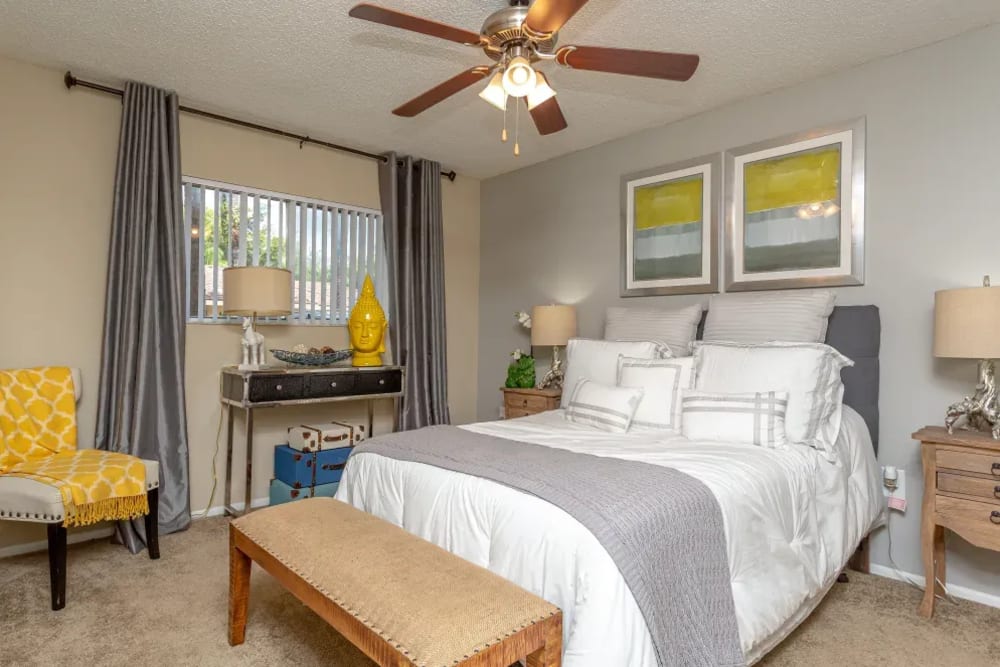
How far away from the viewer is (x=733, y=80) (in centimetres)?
309

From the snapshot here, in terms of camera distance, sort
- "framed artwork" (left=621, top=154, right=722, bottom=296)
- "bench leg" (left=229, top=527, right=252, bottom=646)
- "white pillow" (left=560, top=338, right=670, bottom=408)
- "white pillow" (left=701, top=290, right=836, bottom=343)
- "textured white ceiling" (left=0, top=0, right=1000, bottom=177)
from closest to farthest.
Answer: "bench leg" (left=229, top=527, right=252, bottom=646), "textured white ceiling" (left=0, top=0, right=1000, bottom=177), "white pillow" (left=701, top=290, right=836, bottom=343), "white pillow" (left=560, top=338, right=670, bottom=408), "framed artwork" (left=621, top=154, right=722, bottom=296)

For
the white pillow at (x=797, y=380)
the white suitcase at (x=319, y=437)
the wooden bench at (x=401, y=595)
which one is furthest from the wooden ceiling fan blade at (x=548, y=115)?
the white suitcase at (x=319, y=437)

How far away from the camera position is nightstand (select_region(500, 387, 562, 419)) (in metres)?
3.78

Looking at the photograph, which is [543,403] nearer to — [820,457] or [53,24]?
[820,457]

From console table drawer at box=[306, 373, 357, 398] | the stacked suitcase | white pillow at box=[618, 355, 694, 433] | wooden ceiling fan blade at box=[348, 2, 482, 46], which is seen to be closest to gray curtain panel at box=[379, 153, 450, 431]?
console table drawer at box=[306, 373, 357, 398]

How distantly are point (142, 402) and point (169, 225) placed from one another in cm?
100

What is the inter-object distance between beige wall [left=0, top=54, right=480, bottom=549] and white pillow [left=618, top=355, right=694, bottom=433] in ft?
7.86

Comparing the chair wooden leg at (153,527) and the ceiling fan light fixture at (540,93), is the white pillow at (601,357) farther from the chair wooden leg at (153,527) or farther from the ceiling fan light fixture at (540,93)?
the chair wooden leg at (153,527)

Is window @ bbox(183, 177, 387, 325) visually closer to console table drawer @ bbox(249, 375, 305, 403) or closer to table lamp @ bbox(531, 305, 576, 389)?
console table drawer @ bbox(249, 375, 305, 403)

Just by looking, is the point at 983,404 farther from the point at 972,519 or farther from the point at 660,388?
the point at 660,388

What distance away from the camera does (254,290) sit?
11.1ft

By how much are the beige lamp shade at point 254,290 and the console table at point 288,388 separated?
0.37m

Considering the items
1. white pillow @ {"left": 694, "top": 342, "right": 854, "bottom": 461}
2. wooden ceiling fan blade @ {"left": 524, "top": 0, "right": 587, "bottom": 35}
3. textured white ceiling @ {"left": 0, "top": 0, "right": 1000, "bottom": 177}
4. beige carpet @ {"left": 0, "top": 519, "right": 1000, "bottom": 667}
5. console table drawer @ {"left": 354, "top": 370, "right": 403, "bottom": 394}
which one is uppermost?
textured white ceiling @ {"left": 0, "top": 0, "right": 1000, "bottom": 177}

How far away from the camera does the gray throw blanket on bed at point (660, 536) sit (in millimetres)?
1475
